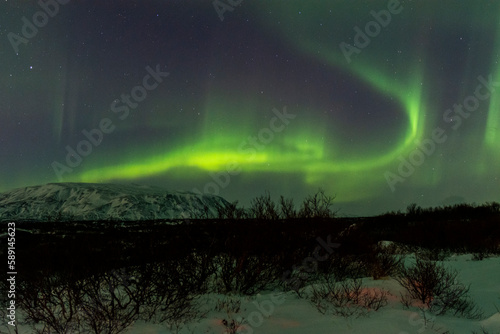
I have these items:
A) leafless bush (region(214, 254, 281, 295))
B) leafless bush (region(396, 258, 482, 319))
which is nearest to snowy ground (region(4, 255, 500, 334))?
leafless bush (region(396, 258, 482, 319))

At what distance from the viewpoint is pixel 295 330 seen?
712 cm

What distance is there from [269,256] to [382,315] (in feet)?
11.4

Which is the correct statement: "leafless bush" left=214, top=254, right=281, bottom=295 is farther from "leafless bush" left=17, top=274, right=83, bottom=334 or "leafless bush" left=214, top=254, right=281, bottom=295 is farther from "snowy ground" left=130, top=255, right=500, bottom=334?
"leafless bush" left=17, top=274, right=83, bottom=334

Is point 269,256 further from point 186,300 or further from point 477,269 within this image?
point 477,269

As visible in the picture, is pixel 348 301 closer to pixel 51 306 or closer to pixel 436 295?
pixel 436 295

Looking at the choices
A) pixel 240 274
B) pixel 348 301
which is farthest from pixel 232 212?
pixel 348 301

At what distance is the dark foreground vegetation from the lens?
7785 mm

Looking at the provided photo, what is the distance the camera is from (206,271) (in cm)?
976

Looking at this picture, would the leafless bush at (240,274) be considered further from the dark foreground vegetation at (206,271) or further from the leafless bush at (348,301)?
the leafless bush at (348,301)

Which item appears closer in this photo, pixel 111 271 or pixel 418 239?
pixel 111 271

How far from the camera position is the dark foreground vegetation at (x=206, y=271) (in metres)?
7.79

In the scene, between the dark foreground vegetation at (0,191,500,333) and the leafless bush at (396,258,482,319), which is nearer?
the dark foreground vegetation at (0,191,500,333)

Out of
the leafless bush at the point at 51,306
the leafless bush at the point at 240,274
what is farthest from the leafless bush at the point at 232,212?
the leafless bush at the point at 51,306

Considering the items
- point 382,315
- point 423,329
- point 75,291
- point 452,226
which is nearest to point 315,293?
point 382,315
